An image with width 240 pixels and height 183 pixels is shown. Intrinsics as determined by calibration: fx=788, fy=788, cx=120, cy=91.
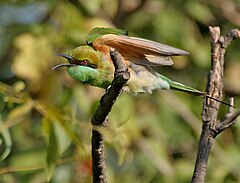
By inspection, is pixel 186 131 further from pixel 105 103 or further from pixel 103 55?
pixel 105 103

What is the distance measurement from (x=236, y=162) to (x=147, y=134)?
0.41 meters

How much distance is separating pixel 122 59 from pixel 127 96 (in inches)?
Result: 36.3

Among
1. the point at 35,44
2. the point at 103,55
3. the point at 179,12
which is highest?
the point at 179,12

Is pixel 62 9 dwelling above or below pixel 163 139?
above

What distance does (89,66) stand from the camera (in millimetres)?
1405

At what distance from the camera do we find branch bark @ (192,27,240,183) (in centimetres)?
129

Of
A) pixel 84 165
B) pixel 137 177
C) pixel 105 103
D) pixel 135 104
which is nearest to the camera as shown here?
pixel 105 103

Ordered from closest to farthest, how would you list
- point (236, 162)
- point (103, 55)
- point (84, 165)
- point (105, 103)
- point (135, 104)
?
1. point (105, 103)
2. point (103, 55)
3. point (84, 165)
4. point (236, 162)
5. point (135, 104)

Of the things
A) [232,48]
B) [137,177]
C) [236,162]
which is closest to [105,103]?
[236,162]

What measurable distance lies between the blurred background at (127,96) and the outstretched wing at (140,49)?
1.79ft

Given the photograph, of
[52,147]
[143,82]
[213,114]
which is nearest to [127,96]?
[52,147]

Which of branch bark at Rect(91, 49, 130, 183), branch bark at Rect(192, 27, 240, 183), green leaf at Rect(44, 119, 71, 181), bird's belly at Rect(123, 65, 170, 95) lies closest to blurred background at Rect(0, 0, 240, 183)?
green leaf at Rect(44, 119, 71, 181)

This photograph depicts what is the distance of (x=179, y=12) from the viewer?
9.45 feet

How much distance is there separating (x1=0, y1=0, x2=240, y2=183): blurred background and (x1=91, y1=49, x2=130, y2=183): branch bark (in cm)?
75
